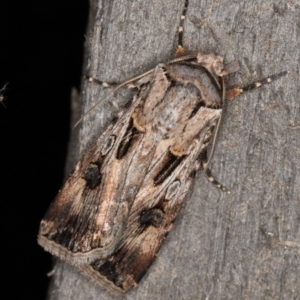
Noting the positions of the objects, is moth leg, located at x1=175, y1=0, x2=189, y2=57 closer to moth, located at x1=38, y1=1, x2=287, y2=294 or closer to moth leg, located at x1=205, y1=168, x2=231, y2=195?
moth, located at x1=38, y1=1, x2=287, y2=294

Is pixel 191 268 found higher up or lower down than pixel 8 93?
lower down

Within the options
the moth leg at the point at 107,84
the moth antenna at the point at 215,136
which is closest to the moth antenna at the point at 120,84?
the moth leg at the point at 107,84

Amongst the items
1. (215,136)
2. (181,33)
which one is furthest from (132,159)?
(181,33)

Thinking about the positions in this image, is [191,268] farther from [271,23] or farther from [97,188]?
[271,23]

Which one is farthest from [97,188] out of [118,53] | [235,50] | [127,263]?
[235,50]

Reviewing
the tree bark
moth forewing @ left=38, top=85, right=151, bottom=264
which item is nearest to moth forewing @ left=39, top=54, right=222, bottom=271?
moth forewing @ left=38, top=85, right=151, bottom=264

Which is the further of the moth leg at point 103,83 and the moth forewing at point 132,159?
the moth leg at point 103,83

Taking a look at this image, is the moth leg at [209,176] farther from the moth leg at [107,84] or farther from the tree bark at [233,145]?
the moth leg at [107,84]
